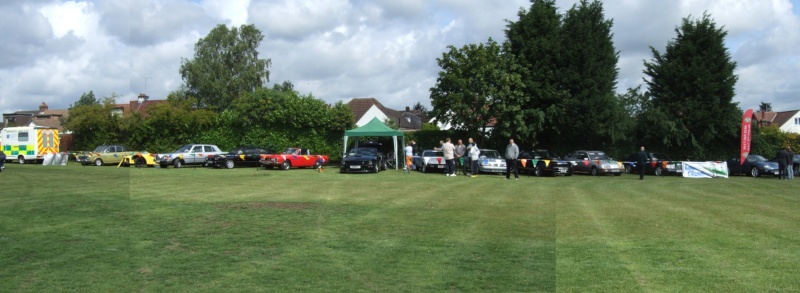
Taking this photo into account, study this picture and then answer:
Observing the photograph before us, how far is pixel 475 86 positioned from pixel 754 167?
49.4 ft

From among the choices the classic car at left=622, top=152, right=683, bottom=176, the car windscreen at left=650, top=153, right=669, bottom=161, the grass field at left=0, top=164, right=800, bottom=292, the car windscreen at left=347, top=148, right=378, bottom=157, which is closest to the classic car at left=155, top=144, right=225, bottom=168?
the car windscreen at left=347, top=148, right=378, bottom=157

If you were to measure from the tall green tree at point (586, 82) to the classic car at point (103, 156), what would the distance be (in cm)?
2725

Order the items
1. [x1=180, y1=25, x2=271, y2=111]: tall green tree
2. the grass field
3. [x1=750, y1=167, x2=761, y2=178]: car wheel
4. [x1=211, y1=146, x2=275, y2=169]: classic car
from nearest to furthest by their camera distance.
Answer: the grass field
[x1=750, y1=167, x2=761, y2=178]: car wheel
[x1=211, y1=146, x2=275, y2=169]: classic car
[x1=180, y1=25, x2=271, y2=111]: tall green tree

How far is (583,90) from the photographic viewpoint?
36.5 metres

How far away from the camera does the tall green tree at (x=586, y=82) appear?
1438 inches

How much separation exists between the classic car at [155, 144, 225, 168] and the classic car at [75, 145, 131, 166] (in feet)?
14.9

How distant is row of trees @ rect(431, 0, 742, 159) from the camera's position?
36.0 m

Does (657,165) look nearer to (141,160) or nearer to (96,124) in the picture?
(141,160)

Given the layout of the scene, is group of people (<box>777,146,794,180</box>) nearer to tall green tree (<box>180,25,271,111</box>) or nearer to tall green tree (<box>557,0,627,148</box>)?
tall green tree (<box>557,0,627,148</box>)

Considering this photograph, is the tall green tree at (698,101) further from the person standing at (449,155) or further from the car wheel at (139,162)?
the car wheel at (139,162)

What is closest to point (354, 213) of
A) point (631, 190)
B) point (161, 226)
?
point (161, 226)

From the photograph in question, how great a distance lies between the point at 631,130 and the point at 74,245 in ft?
115

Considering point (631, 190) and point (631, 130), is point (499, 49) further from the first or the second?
point (631, 190)

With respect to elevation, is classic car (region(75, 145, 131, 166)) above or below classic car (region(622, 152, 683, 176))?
above
